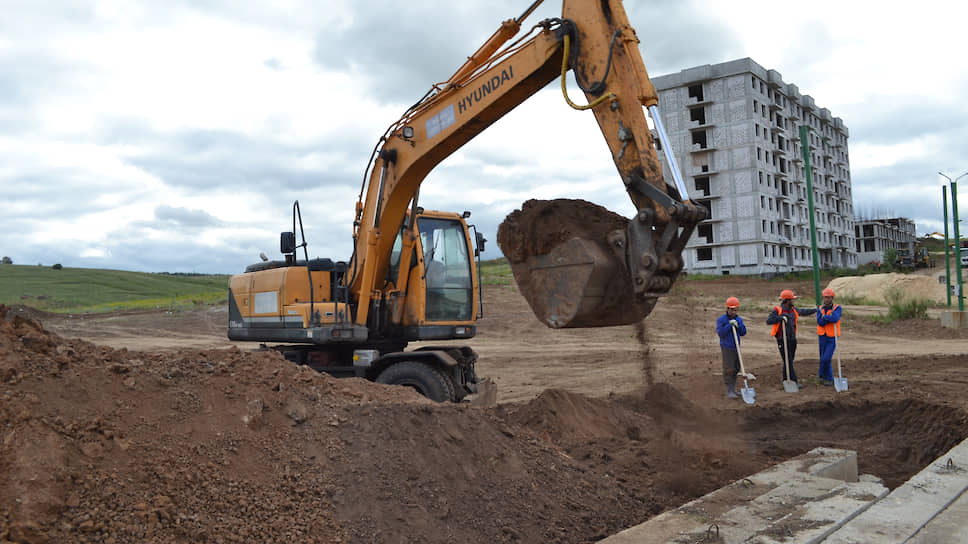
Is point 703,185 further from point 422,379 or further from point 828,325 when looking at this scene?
point 422,379

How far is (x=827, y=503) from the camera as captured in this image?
4598 mm

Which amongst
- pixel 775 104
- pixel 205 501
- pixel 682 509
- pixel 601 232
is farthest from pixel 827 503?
pixel 775 104

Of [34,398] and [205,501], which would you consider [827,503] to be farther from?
[34,398]

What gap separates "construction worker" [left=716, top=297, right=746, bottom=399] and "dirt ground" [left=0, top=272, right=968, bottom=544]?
3.06 feet

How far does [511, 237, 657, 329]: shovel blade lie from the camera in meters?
5.30

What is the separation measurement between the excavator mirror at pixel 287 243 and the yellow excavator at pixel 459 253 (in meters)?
0.01

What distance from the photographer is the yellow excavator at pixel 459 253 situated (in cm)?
530

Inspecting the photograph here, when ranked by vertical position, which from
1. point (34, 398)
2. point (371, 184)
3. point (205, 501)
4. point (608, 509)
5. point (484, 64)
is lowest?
point (608, 509)

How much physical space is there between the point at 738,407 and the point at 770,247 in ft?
158

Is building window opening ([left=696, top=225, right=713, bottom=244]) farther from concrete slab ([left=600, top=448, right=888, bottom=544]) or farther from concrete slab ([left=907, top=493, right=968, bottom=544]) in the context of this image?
concrete slab ([left=907, top=493, right=968, bottom=544])

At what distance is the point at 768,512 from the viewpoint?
14.8 ft

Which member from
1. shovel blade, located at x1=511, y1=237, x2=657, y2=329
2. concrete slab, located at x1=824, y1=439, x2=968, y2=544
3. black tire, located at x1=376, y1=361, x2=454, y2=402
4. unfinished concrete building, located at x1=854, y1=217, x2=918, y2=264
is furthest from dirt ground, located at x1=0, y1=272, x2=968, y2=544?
unfinished concrete building, located at x1=854, y1=217, x2=918, y2=264

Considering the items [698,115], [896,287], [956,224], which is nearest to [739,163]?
[698,115]

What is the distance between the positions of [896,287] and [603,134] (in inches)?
1237
